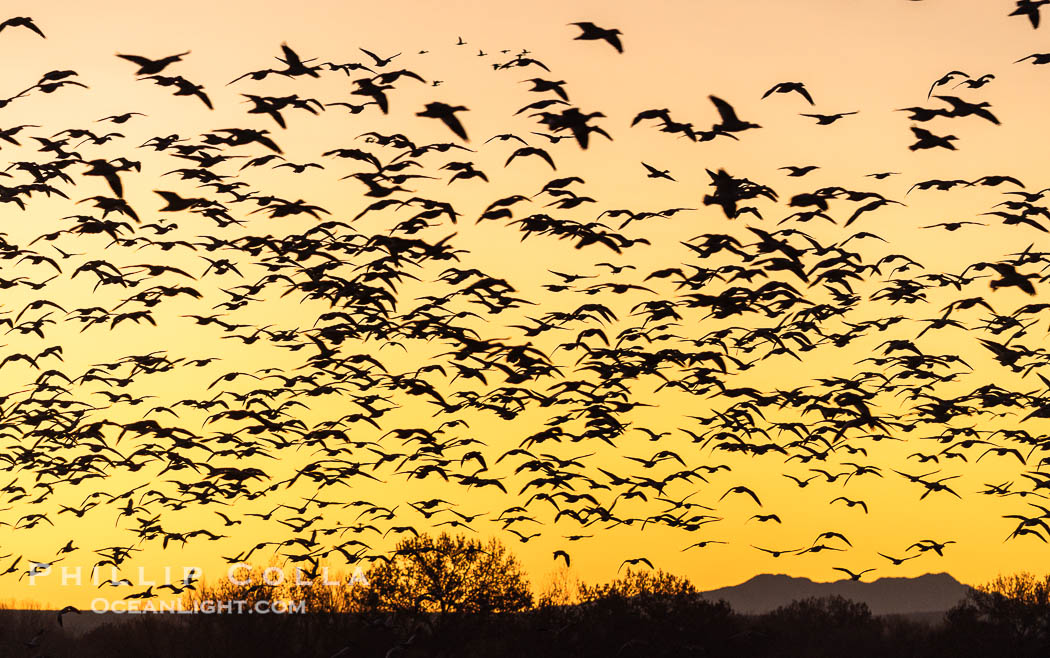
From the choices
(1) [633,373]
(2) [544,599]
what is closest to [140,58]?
(1) [633,373]

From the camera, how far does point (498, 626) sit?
87.7 metres

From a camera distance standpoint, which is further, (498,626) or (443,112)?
(498,626)

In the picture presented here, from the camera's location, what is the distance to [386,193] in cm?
2836

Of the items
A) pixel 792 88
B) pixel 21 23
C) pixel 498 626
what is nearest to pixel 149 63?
pixel 21 23

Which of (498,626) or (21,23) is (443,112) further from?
(498,626)

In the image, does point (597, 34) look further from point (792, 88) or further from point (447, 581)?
point (447, 581)

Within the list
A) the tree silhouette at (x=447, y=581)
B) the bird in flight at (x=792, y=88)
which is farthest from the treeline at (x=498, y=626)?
the bird in flight at (x=792, y=88)

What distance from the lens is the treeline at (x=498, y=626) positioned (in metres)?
83.8

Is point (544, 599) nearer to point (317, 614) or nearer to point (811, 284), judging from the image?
point (317, 614)

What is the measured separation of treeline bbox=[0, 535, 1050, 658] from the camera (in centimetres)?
8381

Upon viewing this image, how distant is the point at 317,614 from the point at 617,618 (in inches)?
822

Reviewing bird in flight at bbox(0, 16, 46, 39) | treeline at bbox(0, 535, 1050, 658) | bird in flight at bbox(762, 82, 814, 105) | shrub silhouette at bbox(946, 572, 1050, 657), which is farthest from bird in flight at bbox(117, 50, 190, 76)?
shrub silhouette at bbox(946, 572, 1050, 657)

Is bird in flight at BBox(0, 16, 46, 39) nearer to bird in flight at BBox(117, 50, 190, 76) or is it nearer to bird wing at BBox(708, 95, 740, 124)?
bird in flight at BBox(117, 50, 190, 76)

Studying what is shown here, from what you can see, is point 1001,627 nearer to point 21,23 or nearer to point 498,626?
point 498,626
